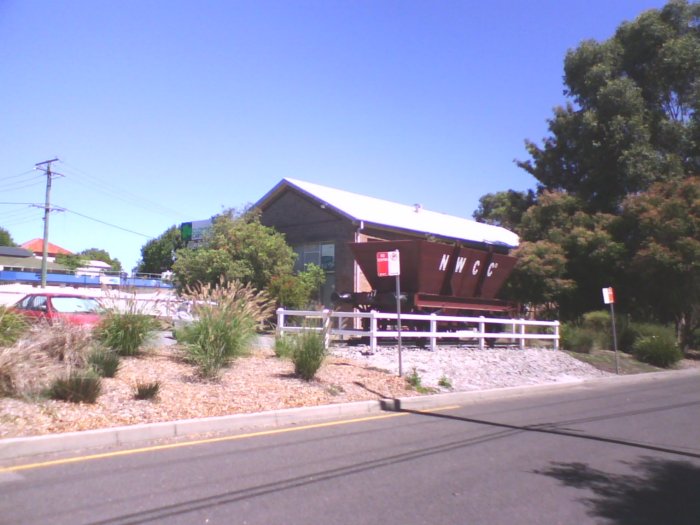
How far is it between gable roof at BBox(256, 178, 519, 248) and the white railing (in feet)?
17.0

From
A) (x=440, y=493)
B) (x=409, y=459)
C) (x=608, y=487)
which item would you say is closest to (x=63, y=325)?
(x=409, y=459)

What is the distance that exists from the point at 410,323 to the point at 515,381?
3.85 meters

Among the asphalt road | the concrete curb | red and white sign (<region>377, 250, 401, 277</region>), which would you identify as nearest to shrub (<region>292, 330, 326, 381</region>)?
the concrete curb

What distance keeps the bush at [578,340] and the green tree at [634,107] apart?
9.24 meters

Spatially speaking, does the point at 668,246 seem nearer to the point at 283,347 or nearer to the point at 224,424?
the point at 283,347

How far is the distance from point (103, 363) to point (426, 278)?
10.5 meters

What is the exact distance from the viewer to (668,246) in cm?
2377

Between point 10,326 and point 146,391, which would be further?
point 10,326

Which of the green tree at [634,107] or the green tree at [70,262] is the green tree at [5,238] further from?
the green tree at [634,107]

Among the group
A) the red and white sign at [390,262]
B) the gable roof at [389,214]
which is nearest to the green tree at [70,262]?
the gable roof at [389,214]

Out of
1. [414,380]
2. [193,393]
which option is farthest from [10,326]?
[414,380]

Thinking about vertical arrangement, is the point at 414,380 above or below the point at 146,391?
below

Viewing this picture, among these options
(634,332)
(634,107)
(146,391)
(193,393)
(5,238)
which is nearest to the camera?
(146,391)

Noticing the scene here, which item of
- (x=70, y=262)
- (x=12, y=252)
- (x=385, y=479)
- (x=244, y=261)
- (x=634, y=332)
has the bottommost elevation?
(x=385, y=479)
